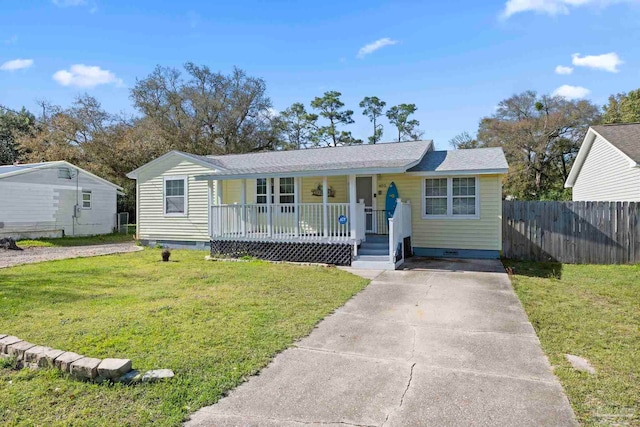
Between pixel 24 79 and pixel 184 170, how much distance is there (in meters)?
21.2

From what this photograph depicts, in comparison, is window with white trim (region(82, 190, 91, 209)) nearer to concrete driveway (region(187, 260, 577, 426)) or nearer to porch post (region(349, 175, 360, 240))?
porch post (region(349, 175, 360, 240))

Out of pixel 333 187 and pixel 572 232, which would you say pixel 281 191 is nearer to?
pixel 333 187

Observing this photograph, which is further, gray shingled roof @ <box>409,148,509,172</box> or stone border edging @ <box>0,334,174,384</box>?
gray shingled roof @ <box>409,148,509,172</box>

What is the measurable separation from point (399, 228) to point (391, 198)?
1738 mm

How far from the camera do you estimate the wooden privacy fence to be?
392 inches

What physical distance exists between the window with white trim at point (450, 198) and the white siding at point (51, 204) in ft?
56.9

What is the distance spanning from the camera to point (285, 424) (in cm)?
268

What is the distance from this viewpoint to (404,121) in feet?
120

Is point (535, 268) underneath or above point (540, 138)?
underneath

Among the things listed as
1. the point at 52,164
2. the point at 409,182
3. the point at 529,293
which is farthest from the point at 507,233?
the point at 52,164

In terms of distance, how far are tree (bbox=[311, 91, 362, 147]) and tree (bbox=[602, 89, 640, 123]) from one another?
2007 cm

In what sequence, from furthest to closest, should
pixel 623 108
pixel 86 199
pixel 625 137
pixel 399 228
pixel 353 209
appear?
pixel 623 108
pixel 86 199
pixel 625 137
pixel 399 228
pixel 353 209

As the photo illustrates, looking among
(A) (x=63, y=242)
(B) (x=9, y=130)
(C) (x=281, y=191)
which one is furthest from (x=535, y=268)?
(B) (x=9, y=130)

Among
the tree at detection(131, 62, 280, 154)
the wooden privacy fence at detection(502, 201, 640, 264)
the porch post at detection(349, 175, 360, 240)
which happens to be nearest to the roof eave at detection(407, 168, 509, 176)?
the wooden privacy fence at detection(502, 201, 640, 264)
